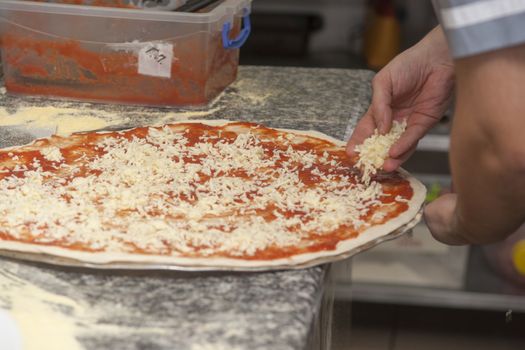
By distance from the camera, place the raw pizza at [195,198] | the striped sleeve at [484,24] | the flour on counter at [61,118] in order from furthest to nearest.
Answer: the flour on counter at [61,118], the raw pizza at [195,198], the striped sleeve at [484,24]

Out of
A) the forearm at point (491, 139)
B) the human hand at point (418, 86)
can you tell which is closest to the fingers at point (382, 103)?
the human hand at point (418, 86)

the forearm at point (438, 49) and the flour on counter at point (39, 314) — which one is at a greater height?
the forearm at point (438, 49)

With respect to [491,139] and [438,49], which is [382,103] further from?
[491,139]

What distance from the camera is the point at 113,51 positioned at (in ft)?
6.54

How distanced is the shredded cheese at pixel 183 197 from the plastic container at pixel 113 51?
1.00 ft

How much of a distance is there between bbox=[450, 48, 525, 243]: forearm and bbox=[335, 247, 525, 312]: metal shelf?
5.14 feet

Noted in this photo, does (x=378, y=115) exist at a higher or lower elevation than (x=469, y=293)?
higher

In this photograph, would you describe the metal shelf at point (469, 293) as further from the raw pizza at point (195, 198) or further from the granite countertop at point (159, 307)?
the granite countertop at point (159, 307)

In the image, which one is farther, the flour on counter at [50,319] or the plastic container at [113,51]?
the plastic container at [113,51]

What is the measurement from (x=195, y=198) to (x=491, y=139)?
586 millimetres

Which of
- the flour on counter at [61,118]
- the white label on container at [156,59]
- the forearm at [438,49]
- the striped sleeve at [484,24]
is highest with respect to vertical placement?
the striped sleeve at [484,24]

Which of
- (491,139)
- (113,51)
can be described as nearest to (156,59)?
A: (113,51)

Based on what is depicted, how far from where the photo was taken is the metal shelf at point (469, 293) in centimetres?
272

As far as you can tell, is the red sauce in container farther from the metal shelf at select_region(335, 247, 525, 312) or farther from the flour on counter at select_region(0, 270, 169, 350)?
the metal shelf at select_region(335, 247, 525, 312)
